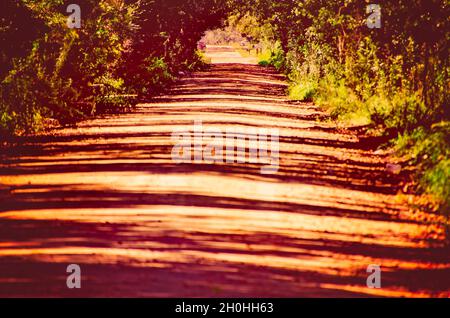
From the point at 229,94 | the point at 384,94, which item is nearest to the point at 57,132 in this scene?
the point at 384,94

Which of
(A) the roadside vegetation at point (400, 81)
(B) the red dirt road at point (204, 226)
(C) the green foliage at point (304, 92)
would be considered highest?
(A) the roadside vegetation at point (400, 81)

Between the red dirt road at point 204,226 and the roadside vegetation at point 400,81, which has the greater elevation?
the roadside vegetation at point 400,81

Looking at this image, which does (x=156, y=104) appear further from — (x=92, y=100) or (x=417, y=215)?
(x=417, y=215)

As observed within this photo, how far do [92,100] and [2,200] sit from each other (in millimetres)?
14221

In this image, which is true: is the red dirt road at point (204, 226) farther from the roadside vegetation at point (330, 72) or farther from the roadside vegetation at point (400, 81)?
the roadside vegetation at point (330, 72)

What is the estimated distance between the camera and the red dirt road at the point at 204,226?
7.68 meters

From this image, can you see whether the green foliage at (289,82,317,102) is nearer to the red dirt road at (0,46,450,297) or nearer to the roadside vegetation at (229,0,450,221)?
the roadside vegetation at (229,0,450,221)

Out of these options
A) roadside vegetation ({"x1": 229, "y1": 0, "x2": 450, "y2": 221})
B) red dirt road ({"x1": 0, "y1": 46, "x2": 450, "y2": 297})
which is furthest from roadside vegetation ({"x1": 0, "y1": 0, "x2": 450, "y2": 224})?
red dirt road ({"x1": 0, "y1": 46, "x2": 450, "y2": 297})

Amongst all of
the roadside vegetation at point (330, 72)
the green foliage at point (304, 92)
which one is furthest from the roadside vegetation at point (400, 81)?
the green foliage at point (304, 92)

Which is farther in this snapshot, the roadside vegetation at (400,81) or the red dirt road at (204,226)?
the roadside vegetation at (400,81)

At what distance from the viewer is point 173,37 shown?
4775 cm

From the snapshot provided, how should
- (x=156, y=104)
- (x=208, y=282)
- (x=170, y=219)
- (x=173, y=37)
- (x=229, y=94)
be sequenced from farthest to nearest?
(x=173, y=37) < (x=229, y=94) < (x=156, y=104) < (x=170, y=219) < (x=208, y=282)

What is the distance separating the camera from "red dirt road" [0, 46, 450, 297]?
7.68 m

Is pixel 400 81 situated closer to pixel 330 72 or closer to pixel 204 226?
pixel 330 72
